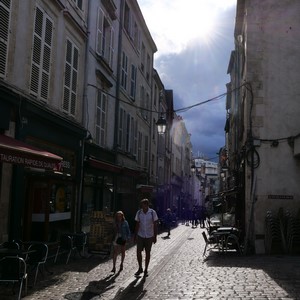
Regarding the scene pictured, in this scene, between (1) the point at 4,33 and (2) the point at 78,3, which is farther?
(2) the point at 78,3

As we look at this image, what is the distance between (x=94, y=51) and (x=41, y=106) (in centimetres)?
558

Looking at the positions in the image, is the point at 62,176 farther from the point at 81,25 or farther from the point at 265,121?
the point at 265,121

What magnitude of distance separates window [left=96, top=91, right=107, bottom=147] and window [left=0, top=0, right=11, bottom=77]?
756cm

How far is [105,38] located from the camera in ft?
61.2

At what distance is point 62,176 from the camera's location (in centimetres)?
1329

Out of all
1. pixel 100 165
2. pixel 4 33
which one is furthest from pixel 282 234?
pixel 4 33

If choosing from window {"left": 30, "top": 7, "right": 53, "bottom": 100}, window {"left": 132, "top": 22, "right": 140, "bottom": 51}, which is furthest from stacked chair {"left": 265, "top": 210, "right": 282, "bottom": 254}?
window {"left": 132, "top": 22, "right": 140, "bottom": 51}

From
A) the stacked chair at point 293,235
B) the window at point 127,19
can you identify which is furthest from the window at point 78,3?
the stacked chair at point 293,235

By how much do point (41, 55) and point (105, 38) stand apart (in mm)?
7268

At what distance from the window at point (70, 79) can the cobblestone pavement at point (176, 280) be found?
4.71 meters

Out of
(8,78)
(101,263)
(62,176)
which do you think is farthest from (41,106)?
(101,263)

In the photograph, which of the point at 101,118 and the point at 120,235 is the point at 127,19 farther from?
the point at 120,235

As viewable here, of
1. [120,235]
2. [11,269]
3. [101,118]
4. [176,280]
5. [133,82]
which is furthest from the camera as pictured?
[133,82]

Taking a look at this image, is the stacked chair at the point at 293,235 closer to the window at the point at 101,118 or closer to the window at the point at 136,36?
the window at the point at 101,118
